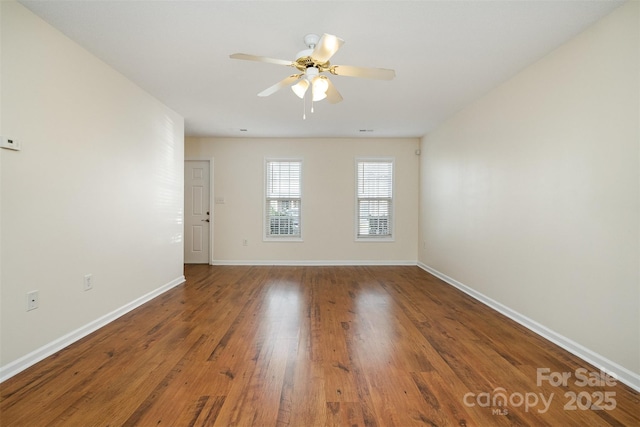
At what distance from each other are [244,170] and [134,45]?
3.49 m

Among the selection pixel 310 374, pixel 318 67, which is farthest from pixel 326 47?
pixel 310 374

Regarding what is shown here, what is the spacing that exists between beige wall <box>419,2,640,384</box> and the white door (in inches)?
186

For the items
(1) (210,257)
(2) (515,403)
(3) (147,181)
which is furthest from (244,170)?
(2) (515,403)

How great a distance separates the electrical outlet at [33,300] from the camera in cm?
213

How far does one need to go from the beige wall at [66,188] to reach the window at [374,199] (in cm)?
370

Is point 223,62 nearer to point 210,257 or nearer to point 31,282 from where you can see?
point 31,282

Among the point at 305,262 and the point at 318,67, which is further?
the point at 305,262

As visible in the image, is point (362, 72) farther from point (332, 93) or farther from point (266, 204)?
point (266, 204)

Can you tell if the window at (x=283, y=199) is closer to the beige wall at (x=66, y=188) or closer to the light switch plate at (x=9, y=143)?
the beige wall at (x=66, y=188)

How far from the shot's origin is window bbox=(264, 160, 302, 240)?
239 inches

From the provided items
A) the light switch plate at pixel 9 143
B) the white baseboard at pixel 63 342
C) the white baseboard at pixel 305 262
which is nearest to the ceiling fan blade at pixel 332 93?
the light switch plate at pixel 9 143

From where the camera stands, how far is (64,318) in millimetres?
2439

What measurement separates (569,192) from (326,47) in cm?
219

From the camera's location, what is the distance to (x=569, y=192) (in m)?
2.44
